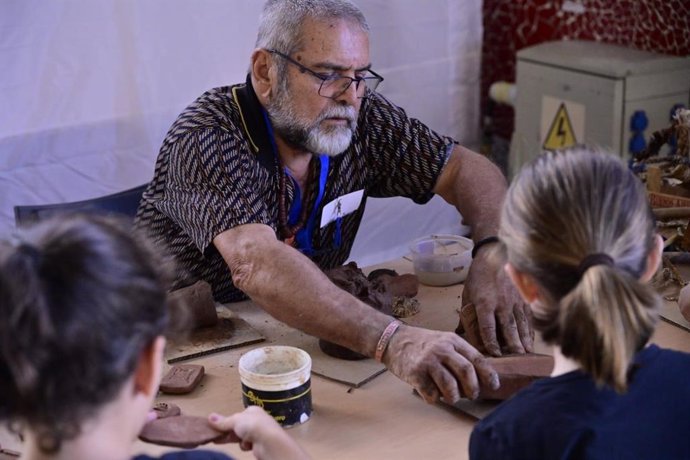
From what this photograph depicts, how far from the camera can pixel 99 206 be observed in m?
2.62

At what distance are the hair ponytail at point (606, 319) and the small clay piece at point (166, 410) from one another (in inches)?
32.4

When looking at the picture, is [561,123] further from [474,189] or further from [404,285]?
[404,285]

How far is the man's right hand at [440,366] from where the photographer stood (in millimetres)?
1830

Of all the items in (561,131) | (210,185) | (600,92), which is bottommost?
(561,131)

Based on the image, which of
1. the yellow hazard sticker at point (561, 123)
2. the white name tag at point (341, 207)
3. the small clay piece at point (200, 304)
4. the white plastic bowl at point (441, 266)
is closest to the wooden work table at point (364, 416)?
the small clay piece at point (200, 304)

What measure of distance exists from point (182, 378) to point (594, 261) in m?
Result: 0.98

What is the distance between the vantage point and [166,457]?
130 centimetres

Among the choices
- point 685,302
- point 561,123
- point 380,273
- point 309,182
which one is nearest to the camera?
point 685,302

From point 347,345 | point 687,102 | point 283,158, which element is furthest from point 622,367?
point 687,102

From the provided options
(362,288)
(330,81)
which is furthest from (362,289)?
(330,81)

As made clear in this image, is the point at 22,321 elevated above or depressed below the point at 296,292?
above

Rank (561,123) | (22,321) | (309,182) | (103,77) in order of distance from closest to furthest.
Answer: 1. (22,321)
2. (309,182)
3. (103,77)
4. (561,123)

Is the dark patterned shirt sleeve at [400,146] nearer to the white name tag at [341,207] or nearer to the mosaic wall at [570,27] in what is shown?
the white name tag at [341,207]

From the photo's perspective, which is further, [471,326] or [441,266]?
[441,266]
